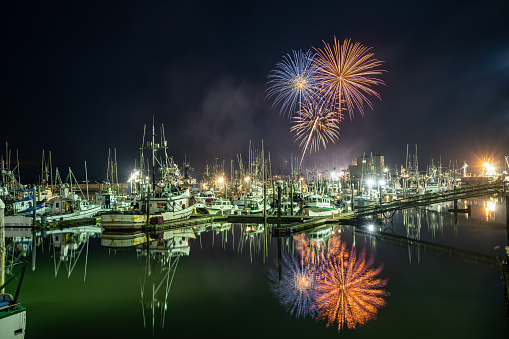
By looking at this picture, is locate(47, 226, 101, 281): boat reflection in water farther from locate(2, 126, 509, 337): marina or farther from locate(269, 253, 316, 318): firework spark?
locate(269, 253, 316, 318): firework spark

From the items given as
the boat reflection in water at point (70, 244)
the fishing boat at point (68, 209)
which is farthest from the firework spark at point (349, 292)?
the fishing boat at point (68, 209)

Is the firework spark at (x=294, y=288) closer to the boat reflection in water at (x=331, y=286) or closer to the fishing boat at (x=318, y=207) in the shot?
the boat reflection in water at (x=331, y=286)

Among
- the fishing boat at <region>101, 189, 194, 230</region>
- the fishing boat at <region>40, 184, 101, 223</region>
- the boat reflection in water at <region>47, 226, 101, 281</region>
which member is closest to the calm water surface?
the boat reflection in water at <region>47, 226, 101, 281</region>

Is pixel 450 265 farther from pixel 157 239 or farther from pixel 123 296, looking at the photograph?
pixel 157 239

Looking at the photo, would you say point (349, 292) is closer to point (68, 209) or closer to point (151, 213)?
point (151, 213)

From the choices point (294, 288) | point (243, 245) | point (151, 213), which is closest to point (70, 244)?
point (151, 213)

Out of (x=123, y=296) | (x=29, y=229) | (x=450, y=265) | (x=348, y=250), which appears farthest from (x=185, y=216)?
(x=450, y=265)
